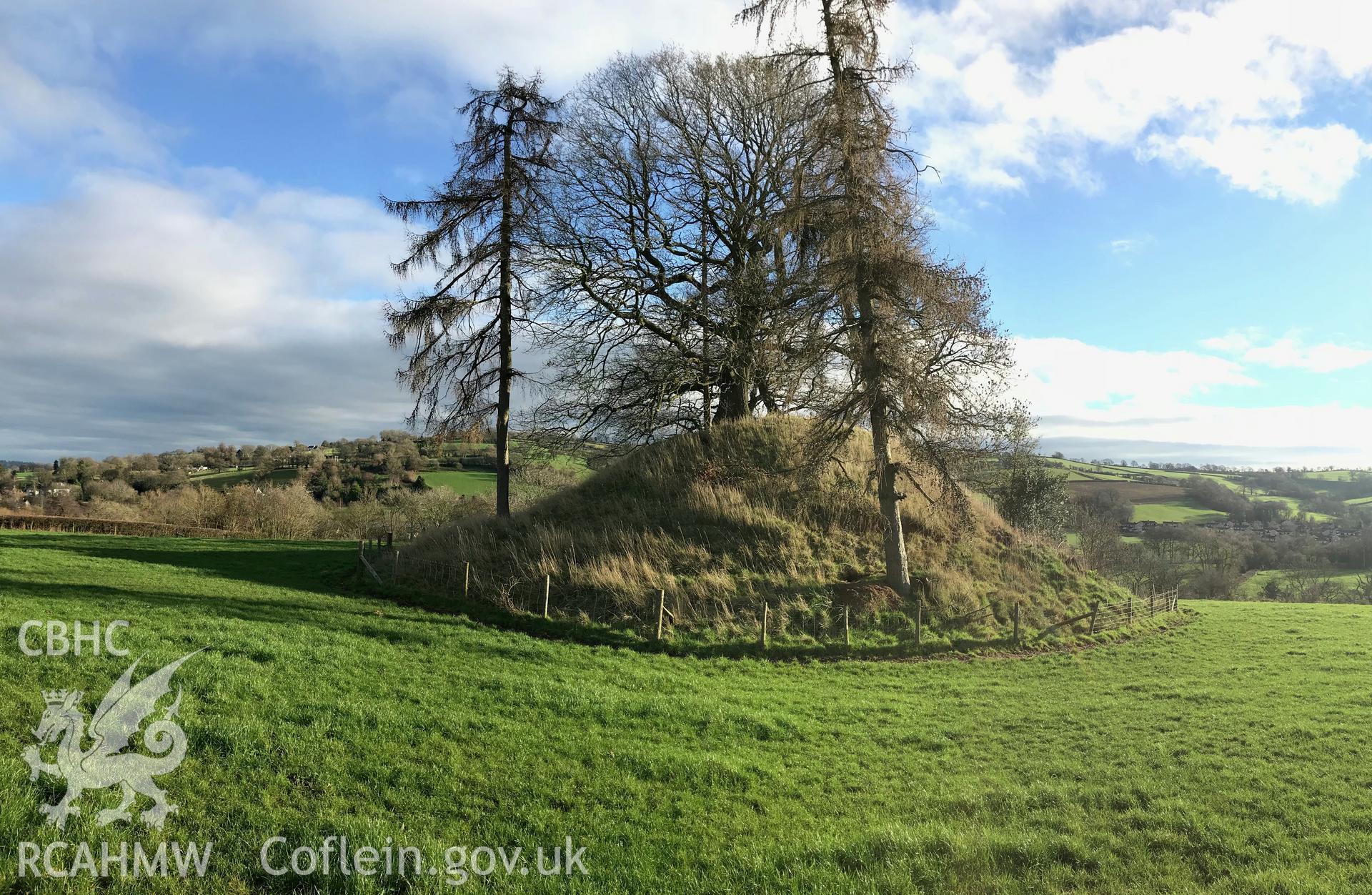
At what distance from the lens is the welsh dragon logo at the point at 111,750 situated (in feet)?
16.1

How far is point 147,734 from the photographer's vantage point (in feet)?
19.5

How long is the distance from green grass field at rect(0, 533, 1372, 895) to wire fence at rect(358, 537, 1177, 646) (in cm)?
170

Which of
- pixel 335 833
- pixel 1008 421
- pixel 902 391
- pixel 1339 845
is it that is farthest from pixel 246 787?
pixel 1008 421

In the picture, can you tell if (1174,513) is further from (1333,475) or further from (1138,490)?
(1333,475)

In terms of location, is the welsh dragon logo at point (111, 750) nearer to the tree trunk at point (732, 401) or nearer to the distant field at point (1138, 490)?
the tree trunk at point (732, 401)

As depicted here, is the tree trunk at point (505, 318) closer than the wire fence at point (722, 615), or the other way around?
the wire fence at point (722, 615)

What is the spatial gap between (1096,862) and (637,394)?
19.7m

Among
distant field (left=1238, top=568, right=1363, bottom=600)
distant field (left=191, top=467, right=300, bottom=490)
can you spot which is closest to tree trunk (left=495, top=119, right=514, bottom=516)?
distant field (left=191, top=467, right=300, bottom=490)

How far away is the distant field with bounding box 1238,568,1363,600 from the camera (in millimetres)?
55281

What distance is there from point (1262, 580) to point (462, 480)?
72402mm

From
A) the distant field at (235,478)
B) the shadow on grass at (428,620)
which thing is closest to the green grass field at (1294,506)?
the shadow on grass at (428,620)

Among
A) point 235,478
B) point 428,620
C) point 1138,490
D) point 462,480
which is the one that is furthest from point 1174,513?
point 235,478

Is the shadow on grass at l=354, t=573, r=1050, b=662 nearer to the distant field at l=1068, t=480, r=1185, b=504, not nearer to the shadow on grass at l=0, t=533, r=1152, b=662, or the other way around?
the shadow on grass at l=0, t=533, r=1152, b=662

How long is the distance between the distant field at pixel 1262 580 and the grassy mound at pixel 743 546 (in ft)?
159
